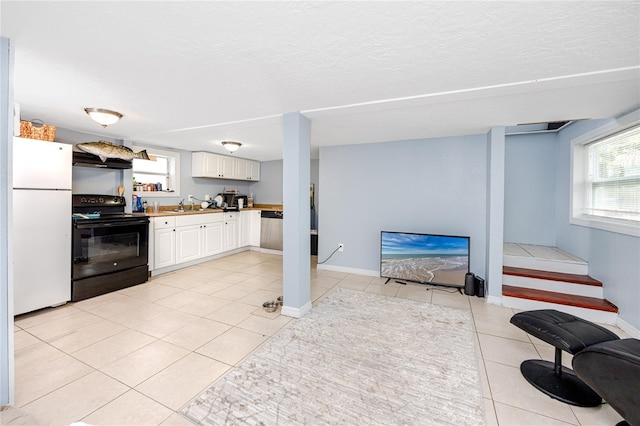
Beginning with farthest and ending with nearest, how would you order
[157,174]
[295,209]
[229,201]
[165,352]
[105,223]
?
[229,201] < [157,174] < [105,223] < [295,209] < [165,352]

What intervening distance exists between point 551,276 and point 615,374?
232 centimetres

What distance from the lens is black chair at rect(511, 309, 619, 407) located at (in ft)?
5.39

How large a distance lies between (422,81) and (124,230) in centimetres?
403

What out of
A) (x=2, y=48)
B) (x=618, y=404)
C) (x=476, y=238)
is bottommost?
(x=618, y=404)

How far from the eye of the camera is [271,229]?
5.83 m

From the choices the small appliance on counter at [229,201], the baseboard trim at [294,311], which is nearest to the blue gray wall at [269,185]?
the small appliance on counter at [229,201]

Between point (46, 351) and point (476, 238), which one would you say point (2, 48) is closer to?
point (46, 351)

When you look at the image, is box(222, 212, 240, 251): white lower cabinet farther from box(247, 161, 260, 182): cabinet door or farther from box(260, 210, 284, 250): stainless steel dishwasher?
box(247, 161, 260, 182): cabinet door

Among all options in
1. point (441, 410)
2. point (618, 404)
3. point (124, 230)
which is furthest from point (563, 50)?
point (124, 230)

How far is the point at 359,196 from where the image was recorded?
4.41m

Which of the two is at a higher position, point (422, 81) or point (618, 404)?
point (422, 81)

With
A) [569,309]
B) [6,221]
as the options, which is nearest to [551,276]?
[569,309]

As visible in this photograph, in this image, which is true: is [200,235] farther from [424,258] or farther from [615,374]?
[615,374]

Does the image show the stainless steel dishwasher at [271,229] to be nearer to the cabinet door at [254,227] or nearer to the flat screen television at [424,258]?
the cabinet door at [254,227]
